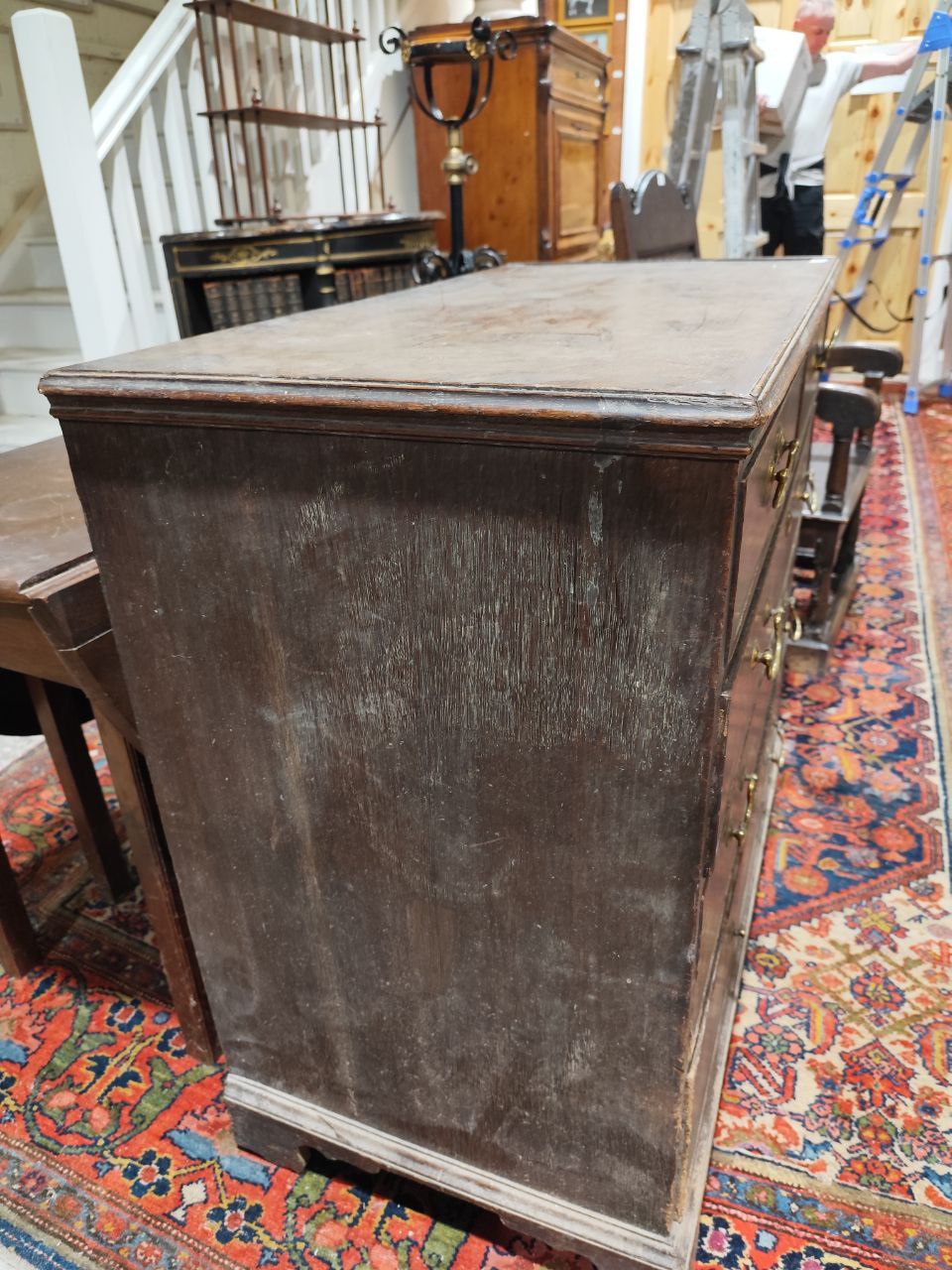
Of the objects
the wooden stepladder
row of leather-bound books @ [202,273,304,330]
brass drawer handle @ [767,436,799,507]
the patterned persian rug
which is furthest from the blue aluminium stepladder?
brass drawer handle @ [767,436,799,507]

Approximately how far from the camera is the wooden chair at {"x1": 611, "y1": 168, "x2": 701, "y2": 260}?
2396 mm

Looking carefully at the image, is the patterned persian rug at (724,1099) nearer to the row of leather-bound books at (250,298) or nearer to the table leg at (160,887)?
the table leg at (160,887)

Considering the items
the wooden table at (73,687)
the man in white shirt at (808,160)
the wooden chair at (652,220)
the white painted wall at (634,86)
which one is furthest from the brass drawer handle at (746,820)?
the white painted wall at (634,86)

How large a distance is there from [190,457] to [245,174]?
11.1 ft

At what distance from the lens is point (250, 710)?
0.97m

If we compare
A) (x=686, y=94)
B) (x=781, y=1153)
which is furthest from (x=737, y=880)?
(x=686, y=94)

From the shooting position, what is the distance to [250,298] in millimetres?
3197

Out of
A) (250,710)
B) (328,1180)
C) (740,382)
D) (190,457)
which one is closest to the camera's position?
(740,382)


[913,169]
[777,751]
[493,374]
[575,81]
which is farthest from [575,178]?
[493,374]

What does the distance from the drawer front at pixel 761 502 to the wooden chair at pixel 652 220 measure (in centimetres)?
140

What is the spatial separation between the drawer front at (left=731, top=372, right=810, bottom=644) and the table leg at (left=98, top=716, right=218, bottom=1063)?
2.81 feet

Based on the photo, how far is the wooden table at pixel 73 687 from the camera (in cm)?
104

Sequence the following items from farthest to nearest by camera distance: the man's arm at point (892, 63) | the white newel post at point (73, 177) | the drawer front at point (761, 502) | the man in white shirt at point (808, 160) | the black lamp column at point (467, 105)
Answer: the man's arm at point (892, 63) → the man in white shirt at point (808, 160) → the black lamp column at point (467, 105) → the white newel post at point (73, 177) → the drawer front at point (761, 502)

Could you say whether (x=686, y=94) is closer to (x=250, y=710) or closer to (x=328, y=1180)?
(x=250, y=710)
